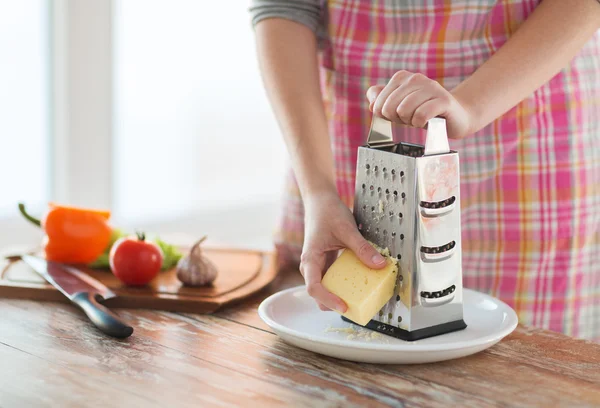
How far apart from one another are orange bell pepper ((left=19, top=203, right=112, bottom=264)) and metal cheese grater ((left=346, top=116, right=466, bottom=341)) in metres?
0.61

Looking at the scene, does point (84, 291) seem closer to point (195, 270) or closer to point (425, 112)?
point (195, 270)

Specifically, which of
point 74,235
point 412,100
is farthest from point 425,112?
point 74,235

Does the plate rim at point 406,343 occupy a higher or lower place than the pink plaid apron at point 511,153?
lower

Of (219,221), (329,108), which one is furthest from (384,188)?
(219,221)

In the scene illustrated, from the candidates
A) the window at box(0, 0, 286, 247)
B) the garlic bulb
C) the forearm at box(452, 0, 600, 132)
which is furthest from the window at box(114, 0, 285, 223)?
the forearm at box(452, 0, 600, 132)

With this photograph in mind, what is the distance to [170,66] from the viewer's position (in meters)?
3.35

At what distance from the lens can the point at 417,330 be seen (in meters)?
1.09

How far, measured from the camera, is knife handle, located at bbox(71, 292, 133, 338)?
1.12 m

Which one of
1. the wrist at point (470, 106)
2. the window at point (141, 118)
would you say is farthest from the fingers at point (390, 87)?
the window at point (141, 118)

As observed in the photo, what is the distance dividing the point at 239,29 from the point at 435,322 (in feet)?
8.89

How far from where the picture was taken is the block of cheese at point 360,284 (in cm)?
107

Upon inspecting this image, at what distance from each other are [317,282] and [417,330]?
0.50 ft

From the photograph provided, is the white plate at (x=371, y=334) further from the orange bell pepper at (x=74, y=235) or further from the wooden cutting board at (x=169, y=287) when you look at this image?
the orange bell pepper at (x=74, y=235)

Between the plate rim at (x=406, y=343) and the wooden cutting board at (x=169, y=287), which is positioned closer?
the plate rim at (x=406, y=343)
